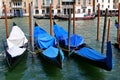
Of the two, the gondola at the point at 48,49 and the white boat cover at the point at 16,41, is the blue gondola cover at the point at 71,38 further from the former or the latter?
the white boat cover at the point at 16,41

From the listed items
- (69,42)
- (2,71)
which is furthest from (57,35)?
(2,71)

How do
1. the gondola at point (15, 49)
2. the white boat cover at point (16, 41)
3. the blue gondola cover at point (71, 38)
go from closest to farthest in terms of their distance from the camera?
the gondola at point (15, 49) < the white boat cover at point (16, 41) < the blue gondola cover at point (71, 38)

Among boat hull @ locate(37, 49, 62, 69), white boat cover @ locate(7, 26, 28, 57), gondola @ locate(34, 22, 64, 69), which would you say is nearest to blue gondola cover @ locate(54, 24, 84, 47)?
gondola @ locate(34, 22, 64, 69)

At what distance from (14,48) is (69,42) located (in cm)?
200

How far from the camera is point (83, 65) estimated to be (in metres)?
10.3

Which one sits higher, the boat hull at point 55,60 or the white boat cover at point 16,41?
the white boat cover at point 16,41

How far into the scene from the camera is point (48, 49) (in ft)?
34.7

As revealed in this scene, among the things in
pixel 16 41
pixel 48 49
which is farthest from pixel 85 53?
pixel 16 41

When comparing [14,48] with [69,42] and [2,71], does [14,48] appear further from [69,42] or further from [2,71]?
[69,42]

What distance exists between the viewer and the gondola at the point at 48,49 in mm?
9052

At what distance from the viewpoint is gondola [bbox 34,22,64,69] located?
356 inches

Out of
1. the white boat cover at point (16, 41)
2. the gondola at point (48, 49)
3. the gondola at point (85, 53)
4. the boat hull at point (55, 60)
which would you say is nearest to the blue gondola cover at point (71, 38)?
the gondola at point (85, 53)

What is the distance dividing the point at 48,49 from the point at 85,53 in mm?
1298

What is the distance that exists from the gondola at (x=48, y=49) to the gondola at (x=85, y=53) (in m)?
0.56
